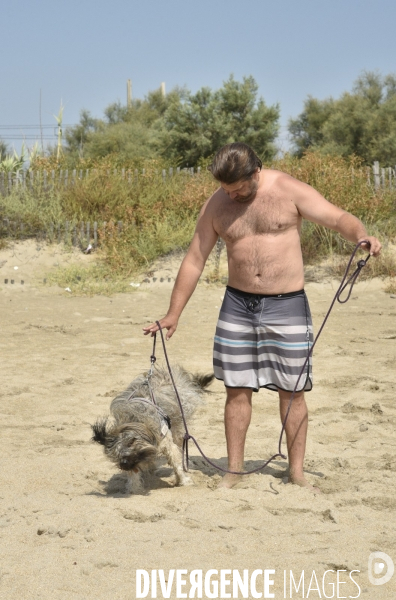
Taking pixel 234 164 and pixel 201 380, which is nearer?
pixel 234 164

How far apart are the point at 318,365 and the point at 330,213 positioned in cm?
385

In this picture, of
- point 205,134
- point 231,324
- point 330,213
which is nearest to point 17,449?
point 231,324

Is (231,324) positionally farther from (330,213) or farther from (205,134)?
(205,134)

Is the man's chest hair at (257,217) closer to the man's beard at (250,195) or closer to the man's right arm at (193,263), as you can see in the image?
the man's beard at (250,195)

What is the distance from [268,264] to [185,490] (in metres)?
1.51

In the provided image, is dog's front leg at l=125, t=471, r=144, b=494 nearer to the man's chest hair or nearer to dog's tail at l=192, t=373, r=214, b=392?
dog's tail at l=192, t=373, r=214, b=392

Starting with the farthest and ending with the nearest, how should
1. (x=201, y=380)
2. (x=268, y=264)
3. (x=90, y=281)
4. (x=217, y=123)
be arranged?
(x=217, y=123), (x=90, y=281), (x=201, y=380), (x=268, y=264)

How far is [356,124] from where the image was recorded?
26656mm

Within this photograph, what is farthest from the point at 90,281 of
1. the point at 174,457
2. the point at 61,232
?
the point at 174,457

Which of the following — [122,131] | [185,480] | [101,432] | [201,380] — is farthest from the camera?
[122,131]

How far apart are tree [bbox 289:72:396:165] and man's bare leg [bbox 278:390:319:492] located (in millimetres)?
20623

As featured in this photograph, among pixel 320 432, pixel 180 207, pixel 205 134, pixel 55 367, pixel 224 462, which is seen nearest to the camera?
pixel 224 462

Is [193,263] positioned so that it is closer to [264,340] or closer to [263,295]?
[263,295]

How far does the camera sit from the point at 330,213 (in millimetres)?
4496
